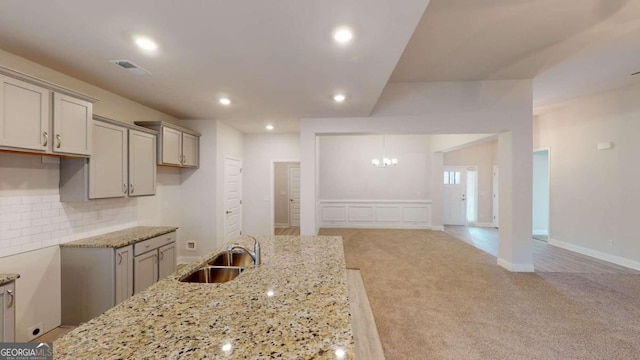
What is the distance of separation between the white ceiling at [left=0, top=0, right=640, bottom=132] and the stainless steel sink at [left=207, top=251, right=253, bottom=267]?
1.75 m

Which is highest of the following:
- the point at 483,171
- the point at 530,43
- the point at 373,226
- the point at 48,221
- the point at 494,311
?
the point at 530,43

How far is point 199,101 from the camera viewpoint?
362 centimetres

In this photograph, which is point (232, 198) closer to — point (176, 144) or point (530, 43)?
point (176, 144)

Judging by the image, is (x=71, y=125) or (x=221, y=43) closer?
(x=221, y=43)

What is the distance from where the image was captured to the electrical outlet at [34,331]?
7.61 ft

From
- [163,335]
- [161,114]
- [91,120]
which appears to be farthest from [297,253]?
[161,114]

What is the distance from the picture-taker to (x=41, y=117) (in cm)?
212

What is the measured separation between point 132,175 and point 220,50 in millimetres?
2046

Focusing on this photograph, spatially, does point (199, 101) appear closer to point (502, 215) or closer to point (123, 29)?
point (123, 29)

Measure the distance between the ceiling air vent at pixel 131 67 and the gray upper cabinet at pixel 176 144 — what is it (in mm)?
1128

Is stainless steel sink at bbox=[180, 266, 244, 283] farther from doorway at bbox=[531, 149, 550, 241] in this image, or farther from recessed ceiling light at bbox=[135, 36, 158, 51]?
doorway at bbox=[531, 149, 550, 241]

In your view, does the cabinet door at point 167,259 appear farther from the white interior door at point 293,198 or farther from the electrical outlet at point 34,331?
the white interior door at point 293,198

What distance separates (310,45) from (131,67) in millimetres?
1815

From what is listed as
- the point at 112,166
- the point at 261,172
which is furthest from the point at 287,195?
the point at 112,166
